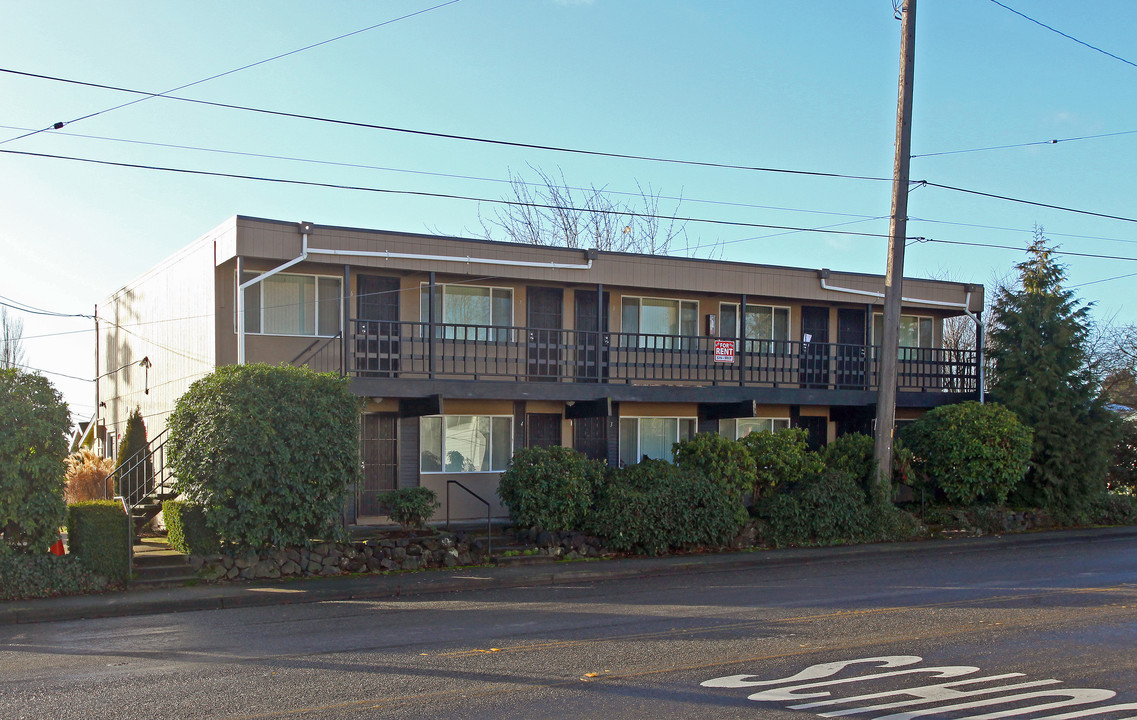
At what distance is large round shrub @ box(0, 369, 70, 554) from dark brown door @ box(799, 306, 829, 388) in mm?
15712

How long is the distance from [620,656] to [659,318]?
47.6ft

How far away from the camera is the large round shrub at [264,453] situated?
14492 millimetres

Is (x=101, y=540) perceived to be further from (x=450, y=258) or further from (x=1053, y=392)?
(x=1053, y=392)

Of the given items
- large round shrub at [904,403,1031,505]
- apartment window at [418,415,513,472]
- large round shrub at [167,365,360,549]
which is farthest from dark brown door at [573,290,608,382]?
large round shrub at [904,403,1031,505]

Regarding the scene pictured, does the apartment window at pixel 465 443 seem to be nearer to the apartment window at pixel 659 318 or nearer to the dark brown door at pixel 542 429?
the dark brown door at pixel 542 429

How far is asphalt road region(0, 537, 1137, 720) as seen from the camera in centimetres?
759

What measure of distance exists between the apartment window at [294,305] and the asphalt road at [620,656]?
7.24 m

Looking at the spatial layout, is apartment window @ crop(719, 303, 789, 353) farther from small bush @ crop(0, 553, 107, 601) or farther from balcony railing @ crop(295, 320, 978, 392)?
small bush @ crop(0, 553, 107, 601)

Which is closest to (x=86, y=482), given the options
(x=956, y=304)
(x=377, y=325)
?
(x=377, y=325)

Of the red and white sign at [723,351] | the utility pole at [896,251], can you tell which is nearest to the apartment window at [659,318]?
the red and white sign at [723,351]

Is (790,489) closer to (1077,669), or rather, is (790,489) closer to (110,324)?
(1077,669)

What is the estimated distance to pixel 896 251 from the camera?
19.9 m

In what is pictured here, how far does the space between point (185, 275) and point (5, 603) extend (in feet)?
28.5

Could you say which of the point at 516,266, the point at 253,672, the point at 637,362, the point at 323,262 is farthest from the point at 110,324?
the point at 253,672
